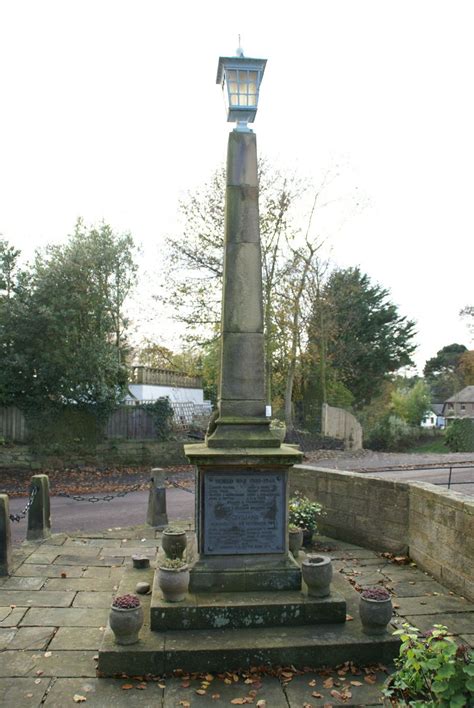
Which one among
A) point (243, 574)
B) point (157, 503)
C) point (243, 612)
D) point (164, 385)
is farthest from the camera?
point (164, 385)

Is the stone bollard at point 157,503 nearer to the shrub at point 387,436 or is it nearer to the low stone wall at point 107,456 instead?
the low stone wall at point 107,456

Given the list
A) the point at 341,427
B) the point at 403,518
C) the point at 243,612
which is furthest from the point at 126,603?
the point at 341,427

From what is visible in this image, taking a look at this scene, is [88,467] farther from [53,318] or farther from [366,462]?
[366,462]

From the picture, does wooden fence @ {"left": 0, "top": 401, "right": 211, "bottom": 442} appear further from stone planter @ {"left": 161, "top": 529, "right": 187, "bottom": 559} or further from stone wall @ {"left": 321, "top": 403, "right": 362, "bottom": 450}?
stone planter @ {"left": 161, "top": 529, "right": 187, "bottom": 559}

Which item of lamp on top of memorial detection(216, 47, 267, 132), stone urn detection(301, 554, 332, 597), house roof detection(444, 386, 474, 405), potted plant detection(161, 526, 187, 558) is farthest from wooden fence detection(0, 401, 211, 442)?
house roof detection(444, 386, 474, 405)

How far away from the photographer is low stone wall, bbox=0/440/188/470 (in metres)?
20.1

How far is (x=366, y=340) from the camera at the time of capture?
1517 inches

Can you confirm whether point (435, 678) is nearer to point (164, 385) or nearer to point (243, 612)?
point (243, 612)

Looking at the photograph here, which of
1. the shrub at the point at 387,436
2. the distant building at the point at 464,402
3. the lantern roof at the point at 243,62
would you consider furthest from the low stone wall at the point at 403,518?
the distant building at the point at 464,402

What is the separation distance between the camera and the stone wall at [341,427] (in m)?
28.2

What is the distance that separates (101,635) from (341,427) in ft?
79.8

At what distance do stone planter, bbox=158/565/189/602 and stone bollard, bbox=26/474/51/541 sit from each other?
171 inches

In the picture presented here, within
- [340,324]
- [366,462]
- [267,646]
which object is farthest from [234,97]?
[340,324]

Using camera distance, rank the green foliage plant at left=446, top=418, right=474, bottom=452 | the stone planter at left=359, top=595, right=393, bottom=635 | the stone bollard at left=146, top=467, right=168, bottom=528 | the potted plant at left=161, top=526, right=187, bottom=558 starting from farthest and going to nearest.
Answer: the green foliage plant at left=446, top=418, right=474, bottom=452 → the stone bollard at left=146, top=467, right=168, bottom=528 → the potted plant at left=161, top=526, right=187, bottom=558 → the stone planter at left=359, top=595, right=393, bottom=635
